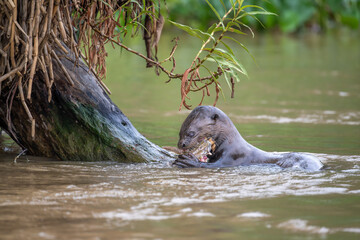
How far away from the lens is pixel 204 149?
4.77 m

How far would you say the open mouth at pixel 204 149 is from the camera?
15.5ft

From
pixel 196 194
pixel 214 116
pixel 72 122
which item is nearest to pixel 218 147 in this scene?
pixel 214 116

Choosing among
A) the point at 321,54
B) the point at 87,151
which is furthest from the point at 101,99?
the point at 321,54

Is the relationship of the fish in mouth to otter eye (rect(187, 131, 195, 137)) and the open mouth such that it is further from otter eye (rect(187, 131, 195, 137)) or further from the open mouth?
otter eye (rect(187, 131, 195, 137))

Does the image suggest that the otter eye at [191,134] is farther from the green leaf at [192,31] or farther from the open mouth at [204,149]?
the green leaf at [192,31]

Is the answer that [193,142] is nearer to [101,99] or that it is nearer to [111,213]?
[101,99]

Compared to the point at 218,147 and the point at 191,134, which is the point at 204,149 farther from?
the point at 191,134

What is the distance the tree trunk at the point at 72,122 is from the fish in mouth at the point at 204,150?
31 centimetres

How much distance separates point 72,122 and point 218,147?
1.06 metres

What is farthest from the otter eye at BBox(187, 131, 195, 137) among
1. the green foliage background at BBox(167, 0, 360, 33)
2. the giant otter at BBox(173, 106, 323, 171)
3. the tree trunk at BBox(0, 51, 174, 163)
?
the green foliage background at BBox(167, 0, 360, 33)

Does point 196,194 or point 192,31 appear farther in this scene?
point 192,31

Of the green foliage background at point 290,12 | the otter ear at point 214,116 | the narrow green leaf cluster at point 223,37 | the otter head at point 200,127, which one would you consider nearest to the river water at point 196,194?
the otter head at point 200,127

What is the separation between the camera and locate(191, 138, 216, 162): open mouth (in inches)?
186

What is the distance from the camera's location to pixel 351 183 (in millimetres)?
3975
